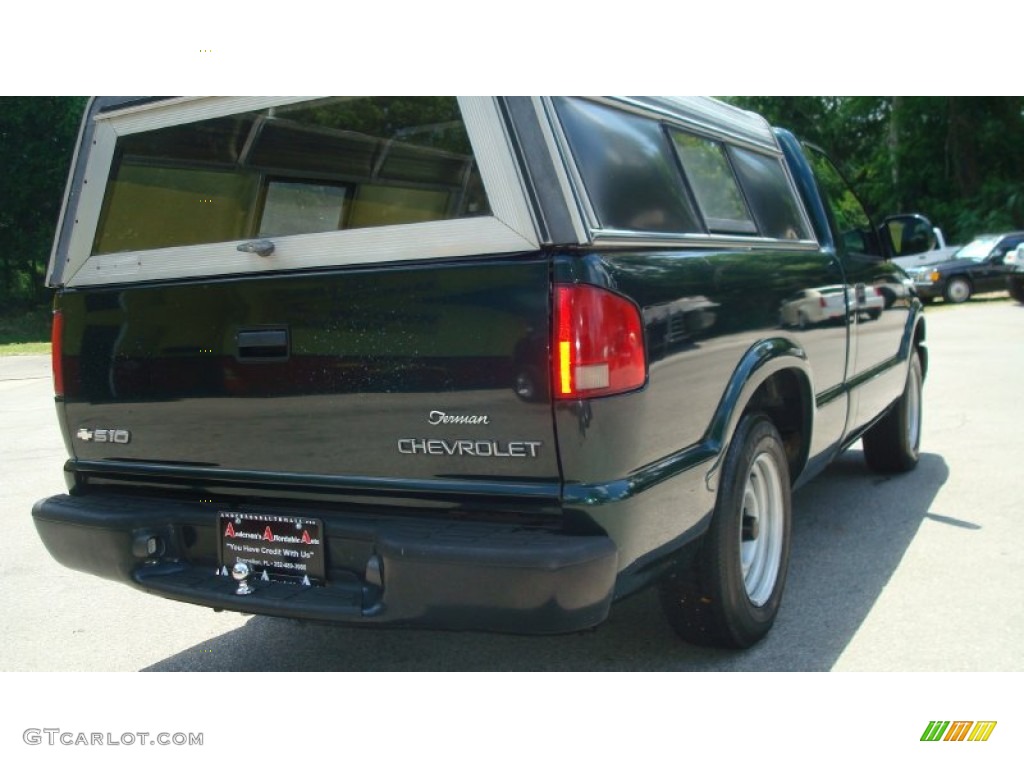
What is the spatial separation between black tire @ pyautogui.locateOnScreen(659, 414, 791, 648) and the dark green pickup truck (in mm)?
10

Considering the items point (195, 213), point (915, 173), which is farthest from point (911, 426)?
point (915, 173)

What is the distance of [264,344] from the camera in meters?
2.80

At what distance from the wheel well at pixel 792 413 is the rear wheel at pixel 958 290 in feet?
62.5

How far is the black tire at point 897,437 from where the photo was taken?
5.70m

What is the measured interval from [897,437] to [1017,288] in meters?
16.0

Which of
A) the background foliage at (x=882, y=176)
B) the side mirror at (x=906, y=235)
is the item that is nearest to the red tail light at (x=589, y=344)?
→ the side mirror at (x=906, y=235)

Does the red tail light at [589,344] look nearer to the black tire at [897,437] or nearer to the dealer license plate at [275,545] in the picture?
the dealer license plate at [275,545]

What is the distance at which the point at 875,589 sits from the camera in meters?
3.88

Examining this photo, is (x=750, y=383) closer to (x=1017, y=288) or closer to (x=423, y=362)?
(x=423, y=362)

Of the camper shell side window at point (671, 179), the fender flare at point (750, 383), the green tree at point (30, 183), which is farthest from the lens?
the green tree at point (30, 183)

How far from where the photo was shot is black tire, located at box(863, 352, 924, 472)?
5.70m

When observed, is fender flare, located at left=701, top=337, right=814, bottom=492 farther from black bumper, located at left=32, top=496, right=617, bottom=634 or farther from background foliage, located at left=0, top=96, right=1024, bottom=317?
background foliage, located at left=0, top=96, right=1024, bottom=317
